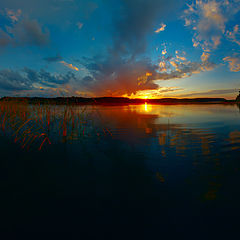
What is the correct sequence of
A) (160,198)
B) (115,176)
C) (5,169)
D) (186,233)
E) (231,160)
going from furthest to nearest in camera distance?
(231,160)
(5,169)
(115,176)
(160,198)
(186,233)

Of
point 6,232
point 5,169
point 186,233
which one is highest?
point 5,169

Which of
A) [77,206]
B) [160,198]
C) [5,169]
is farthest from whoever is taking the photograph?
[5,169]

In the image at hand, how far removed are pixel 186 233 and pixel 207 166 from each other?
2276mm

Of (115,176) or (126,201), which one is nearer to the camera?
(126,201)

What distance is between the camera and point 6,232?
6.30 ft

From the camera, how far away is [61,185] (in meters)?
2.89

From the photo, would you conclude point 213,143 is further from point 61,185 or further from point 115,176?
point 61,185

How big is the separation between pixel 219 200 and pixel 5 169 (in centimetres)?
506

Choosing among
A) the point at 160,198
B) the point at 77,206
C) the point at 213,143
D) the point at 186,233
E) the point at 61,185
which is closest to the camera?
the point at 186,233

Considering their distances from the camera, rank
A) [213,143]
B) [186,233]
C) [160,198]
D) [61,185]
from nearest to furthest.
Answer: [186,233]
[160,198]
[61,185]
[213,143]

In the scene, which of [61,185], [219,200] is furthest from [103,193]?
[219,200]

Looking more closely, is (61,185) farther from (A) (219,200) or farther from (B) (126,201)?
(A) (219,200)

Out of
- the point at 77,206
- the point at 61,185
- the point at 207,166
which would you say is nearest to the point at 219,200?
the point at 207,166

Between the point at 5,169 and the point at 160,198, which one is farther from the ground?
the point at 5,169
